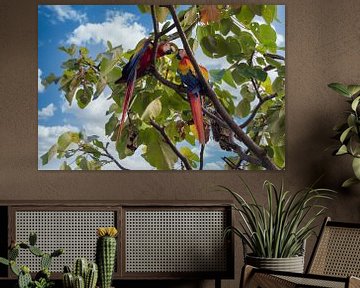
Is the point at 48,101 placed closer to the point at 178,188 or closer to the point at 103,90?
the point at 103,90

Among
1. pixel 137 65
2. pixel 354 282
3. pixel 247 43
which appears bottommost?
pixel 354 282

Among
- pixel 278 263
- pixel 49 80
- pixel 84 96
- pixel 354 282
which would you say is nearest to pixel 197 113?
pixel 84 96

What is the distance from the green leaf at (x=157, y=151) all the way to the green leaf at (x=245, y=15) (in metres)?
1.00

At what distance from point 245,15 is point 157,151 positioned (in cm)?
115

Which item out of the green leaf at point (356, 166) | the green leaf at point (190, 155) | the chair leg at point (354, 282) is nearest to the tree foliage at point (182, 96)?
the green leaf at point (190, 155)

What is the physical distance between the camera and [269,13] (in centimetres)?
559

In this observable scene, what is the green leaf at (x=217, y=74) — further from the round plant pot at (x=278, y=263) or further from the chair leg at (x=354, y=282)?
the chair leg at (x=354, y=282)

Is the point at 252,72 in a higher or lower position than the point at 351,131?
higher

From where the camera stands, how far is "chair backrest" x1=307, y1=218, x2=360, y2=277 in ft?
14.8

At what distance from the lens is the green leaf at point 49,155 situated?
5.57m

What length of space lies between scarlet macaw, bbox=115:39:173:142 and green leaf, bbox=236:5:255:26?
0.52 meters

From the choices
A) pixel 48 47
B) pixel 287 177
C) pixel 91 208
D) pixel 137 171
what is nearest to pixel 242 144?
pixel 287 177

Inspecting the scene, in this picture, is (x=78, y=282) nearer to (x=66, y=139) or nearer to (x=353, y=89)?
(x=66, y=139)

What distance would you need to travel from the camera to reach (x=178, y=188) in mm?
5582
